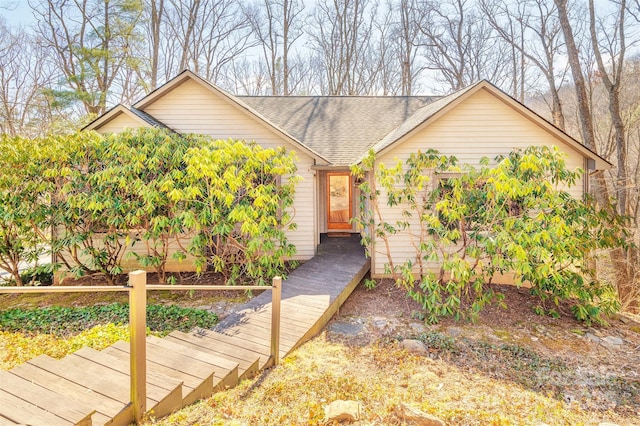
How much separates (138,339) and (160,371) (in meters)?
0.97

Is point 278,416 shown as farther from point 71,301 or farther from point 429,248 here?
point 71,301

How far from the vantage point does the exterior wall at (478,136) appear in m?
8.27

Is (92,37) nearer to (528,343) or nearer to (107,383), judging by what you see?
(107,383)

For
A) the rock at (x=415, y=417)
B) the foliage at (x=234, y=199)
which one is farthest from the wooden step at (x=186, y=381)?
the foliage at (x=234, y=199)

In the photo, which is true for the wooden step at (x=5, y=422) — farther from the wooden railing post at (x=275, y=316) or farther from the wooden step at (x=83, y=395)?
the wooden railing post at (x=275, y=316)

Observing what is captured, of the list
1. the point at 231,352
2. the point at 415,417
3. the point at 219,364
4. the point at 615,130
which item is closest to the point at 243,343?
the point at 231,352

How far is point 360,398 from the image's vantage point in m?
3.77

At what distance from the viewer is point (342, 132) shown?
1162 centimetres

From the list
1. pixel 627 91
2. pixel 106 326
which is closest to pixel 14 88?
pixel 106 326

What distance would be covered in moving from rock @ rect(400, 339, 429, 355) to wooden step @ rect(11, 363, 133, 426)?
4.06m

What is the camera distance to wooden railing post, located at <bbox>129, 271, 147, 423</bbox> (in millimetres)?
2447

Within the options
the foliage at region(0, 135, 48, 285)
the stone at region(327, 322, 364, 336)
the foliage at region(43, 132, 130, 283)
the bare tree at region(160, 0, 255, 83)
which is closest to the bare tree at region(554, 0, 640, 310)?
the stone at region(327, 322, 364, 336)

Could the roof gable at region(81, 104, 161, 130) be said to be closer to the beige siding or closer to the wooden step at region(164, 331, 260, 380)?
the beige siding

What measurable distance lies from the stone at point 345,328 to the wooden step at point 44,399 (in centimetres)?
429
